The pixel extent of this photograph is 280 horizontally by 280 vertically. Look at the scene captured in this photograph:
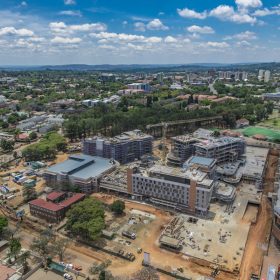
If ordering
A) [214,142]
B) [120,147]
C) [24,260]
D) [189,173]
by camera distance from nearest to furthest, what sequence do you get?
[24,260] < [189,173] < [214,142] < [120,147]

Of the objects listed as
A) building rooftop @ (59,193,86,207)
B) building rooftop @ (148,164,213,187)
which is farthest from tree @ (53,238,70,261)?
building rooftop @ (148,164,213,187)

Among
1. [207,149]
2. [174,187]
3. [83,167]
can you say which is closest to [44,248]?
[174,187]

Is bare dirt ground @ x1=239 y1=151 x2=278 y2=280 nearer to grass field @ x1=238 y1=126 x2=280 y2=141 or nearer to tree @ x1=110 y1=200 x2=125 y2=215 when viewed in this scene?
tree @ x1=110 y1=200 x2=125 y2=215

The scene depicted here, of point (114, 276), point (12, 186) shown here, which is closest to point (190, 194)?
point (114, 276)

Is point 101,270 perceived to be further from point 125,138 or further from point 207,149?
point 125,138

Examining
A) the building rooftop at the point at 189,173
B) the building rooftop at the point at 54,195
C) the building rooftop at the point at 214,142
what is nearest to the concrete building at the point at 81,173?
the building rooftop at the point at 54,195

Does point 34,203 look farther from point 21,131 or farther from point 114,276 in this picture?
point 21,131

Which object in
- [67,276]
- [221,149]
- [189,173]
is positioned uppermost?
[221,149]
